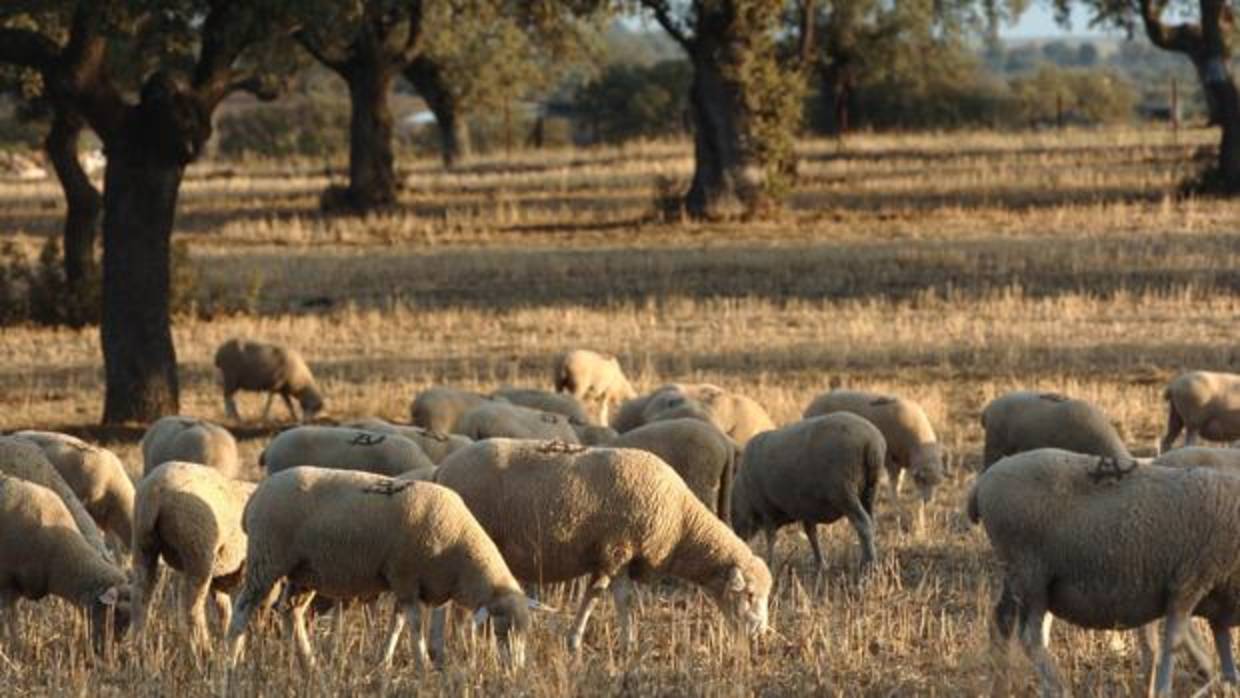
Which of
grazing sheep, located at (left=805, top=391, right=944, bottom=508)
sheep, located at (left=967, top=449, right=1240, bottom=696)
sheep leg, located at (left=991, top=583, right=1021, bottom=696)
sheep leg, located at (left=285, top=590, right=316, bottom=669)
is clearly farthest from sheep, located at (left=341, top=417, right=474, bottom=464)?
sheep, located at (left=967, top=449, right=1240, bottom=696)

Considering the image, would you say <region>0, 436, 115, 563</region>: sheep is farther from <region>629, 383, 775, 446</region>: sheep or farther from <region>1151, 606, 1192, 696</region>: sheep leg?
<region>1151, 606, 1192, 696</region>: sheep leg

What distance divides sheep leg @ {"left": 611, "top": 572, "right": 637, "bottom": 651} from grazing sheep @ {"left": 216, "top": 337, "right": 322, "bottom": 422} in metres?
11.1

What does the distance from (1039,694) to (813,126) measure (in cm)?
6306

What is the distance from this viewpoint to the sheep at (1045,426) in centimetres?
1462

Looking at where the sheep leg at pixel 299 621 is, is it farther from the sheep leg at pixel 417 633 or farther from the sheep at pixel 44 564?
the sheep at pixel 44 564

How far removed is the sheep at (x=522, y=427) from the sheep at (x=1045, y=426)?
8.69ft

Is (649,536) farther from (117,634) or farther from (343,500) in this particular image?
(117,634)

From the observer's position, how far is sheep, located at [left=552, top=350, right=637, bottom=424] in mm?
20953

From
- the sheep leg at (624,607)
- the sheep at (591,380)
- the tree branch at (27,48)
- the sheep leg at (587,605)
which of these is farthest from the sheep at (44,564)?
the tree branch at (27,48)

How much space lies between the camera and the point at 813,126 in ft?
235

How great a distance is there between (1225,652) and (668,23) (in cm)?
3252

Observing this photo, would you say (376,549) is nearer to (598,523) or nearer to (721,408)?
(598,523)

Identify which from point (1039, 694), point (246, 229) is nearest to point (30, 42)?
point (1039, 694)

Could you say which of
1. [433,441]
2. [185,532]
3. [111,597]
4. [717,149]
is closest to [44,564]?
[111,597]
